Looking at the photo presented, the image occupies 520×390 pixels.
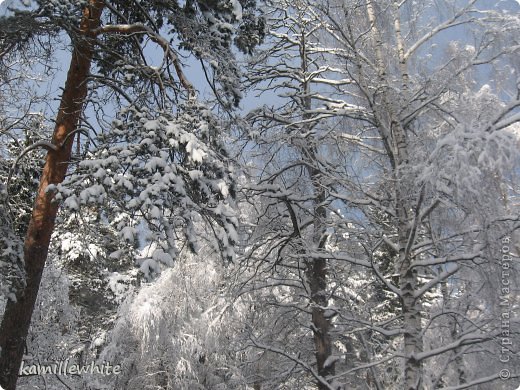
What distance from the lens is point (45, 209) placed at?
4.95 m

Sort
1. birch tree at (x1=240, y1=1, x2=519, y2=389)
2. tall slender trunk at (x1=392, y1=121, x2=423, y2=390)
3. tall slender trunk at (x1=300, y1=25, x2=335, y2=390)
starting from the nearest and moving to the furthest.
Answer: birch tree at (x1=240, y1=1, x2=519, y2=389), tall slender trunk at (x1=392, y1=121, x2=423, y2=390), tall slender trunk at (x1=300, y1=25, x2=335, y2=390)

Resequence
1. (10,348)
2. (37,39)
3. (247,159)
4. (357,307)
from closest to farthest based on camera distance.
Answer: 1. (10,348)
2. (37,39)
3. (357,307)
4. (247,159)

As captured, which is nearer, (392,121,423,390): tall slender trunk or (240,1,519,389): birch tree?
(240,1,519,389): birch tree

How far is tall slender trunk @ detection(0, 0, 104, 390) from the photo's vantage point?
180 inches

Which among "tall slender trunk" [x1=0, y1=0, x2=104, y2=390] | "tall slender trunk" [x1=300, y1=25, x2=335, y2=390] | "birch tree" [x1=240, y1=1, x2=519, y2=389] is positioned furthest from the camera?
"tall slender trunk" [x1=300, y1=25, x2=335, y2=390]

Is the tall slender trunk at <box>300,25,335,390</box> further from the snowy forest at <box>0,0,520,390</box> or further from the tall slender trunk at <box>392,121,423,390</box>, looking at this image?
the tall slender trunk at <box>392,121,423,390</box>

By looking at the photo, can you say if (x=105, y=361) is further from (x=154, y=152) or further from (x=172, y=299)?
(x=154, y=152)

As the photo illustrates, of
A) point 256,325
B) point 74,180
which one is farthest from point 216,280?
point 74,180

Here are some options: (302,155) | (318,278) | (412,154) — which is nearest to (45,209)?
(302,155)

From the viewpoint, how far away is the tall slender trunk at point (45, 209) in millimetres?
4571

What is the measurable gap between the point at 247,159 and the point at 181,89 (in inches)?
85.5

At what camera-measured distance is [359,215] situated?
6.03 meters

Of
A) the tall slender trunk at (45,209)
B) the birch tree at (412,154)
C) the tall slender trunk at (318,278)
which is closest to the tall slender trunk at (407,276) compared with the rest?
the birch tree at (412,154)

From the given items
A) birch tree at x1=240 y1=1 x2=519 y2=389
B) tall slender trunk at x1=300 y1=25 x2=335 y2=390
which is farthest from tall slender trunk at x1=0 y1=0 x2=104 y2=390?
tall slender trunk at x1=300 y1=25 x2=335 y2=390
